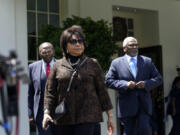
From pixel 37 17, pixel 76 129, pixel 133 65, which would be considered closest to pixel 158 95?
pixel 37 17

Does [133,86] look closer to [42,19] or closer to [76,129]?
[76,129]

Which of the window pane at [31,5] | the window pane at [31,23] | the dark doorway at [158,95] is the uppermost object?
the window pane at [31,5]

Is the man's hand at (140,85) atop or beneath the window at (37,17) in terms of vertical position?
beneath

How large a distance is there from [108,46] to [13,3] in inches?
78.4

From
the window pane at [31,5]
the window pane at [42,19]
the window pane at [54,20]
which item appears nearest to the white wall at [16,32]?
the window pane at [31,5]

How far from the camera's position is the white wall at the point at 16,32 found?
7719 millimetres

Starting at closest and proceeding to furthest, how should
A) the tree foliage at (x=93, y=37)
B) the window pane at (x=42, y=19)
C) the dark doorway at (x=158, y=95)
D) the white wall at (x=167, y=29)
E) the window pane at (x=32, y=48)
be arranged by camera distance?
1. the tree foliage at (x=93, y=37)
2. the window pane at (x=32, y=48)
3. the window pane at (x=42, y=19)
4. the white wall at (x=167, y=29)
5. the dark doorway at (x=158, y=95)

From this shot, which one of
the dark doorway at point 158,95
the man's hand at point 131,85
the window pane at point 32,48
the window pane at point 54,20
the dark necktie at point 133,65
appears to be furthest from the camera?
the dark doorway at point 158,95

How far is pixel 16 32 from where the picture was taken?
811cm

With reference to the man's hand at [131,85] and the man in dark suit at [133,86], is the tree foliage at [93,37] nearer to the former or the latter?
the man in dark suit at [133,86]

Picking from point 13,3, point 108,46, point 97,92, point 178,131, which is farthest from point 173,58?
point 97,92

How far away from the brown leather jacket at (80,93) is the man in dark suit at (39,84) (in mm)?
1430

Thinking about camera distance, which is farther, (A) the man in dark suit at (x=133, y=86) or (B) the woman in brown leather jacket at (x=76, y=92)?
(A) the man in dark suit at (x=133, y=86)

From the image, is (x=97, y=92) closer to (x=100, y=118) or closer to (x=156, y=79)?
(x=100, y=118)
